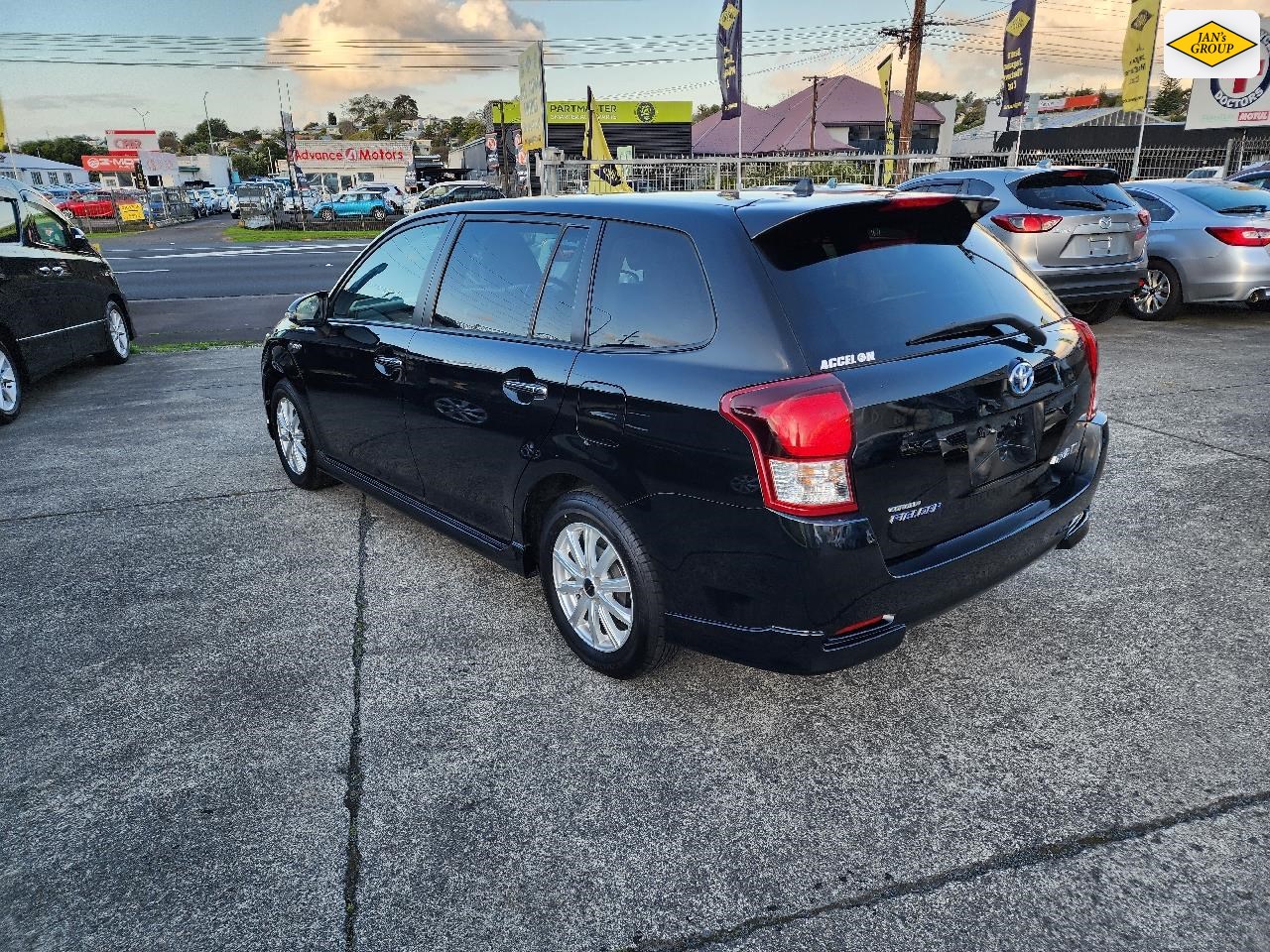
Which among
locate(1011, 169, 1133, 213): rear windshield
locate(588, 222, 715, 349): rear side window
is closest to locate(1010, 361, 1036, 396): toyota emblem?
locate(588, 222, 715, 349): rear side window

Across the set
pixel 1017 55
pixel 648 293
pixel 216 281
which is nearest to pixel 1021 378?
pixel 648 293

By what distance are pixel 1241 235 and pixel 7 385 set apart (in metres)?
11.6

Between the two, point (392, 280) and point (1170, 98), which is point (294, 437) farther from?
point (1170, 98)

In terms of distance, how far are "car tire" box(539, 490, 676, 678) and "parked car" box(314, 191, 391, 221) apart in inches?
1608

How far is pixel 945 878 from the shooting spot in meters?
2.32

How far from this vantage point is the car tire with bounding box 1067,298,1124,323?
973 centimetres

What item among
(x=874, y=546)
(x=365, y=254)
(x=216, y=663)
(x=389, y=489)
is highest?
(x=365, y=254)

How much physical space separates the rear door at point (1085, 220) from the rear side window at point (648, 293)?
6.98 meters

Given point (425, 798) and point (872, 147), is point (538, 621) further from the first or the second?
point (872, 147)

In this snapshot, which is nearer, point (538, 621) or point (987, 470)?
point (987, 470)

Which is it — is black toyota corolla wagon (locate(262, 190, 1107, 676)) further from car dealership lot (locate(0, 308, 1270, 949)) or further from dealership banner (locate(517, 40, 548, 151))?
dealership banner (locate(517, 40, 548, 151))

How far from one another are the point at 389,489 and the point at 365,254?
1.31 m

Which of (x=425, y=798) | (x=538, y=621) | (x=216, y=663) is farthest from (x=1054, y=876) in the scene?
(x=216, y=663)

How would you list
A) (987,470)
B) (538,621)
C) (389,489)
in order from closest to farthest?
(987,470) < (538,621) < (389,489)
